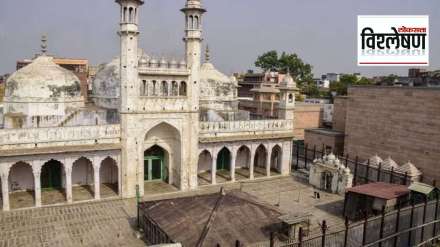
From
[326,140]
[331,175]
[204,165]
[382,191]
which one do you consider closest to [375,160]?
[331,175]

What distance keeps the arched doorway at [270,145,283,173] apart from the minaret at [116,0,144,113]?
450 inches

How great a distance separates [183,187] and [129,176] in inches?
135

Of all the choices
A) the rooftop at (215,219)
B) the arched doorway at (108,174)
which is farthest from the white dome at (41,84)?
the rooftop at (215,219)

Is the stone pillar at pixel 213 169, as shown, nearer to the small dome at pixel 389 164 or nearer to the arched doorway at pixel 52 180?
the arched doorway at pixel 52 180

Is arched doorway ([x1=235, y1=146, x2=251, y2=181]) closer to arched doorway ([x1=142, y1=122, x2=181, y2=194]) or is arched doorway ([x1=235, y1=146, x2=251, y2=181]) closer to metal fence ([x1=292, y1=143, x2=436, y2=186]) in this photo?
metal fence ([x1=292, y1=143, x2=436, y2=186])

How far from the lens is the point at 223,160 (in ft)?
90.6

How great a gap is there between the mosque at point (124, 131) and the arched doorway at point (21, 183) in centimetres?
5

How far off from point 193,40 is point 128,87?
4789mm

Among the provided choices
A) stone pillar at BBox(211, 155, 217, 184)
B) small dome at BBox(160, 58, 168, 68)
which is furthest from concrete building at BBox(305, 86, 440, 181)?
small dome at BBox(160, 58, 168, 68)

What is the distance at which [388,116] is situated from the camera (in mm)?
25172

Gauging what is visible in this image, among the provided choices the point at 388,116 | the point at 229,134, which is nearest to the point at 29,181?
the point at 229,134

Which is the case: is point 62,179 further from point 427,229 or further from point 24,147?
point 427,229

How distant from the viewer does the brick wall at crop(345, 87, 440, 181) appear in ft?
73.5

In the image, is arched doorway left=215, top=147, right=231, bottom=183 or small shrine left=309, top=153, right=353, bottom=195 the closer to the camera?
small shrine left=309, top=153, right=353, bottom=195
